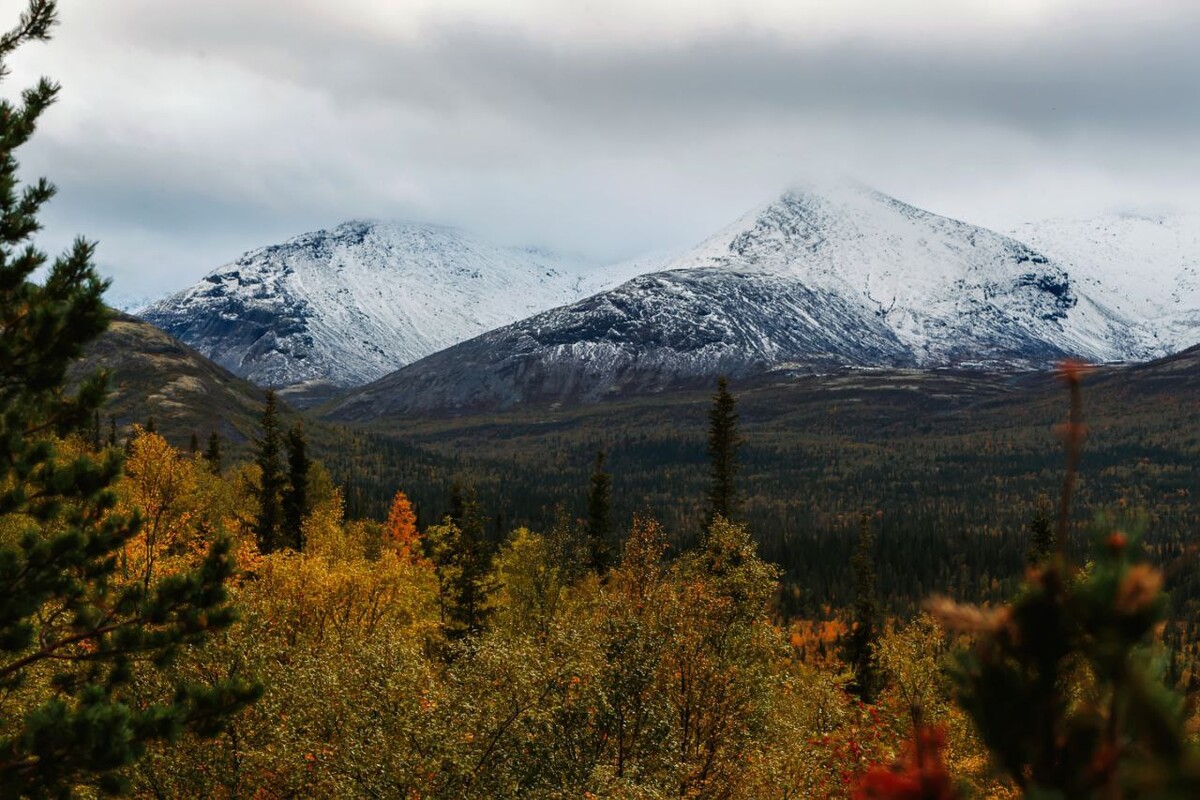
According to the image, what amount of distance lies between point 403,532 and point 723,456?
1202 inches

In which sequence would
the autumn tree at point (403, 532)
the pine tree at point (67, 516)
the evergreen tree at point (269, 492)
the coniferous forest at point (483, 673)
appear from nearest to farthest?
the coniferous forest at point (483, 673) → the pine tree at point (67, 516) → the evergreen tree at point (269, 492) → the autumn tree at point (403, 532)

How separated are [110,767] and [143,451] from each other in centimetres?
4159

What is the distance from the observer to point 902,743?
33219 mm

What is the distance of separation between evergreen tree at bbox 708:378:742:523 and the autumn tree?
24142 mm

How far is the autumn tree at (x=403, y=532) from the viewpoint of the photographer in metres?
72.0

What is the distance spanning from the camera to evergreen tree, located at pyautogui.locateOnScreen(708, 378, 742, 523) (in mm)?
65625

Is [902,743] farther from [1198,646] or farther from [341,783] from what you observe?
[1198,646]

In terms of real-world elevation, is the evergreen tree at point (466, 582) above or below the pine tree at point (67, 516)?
below

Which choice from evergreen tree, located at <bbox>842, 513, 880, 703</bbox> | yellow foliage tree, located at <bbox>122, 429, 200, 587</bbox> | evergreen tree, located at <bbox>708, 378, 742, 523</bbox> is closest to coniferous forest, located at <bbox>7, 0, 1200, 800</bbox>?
yellow foliage tree, located at <bbox>122, 429, 200, 587</bbox>

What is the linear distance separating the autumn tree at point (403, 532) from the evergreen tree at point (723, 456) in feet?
79.2

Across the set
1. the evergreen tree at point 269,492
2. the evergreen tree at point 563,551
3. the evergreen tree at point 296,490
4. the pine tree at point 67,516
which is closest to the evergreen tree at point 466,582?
the evergreen tree at point 563,551

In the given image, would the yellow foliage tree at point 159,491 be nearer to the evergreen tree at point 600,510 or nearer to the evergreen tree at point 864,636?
the evergreen tree at point 600,510

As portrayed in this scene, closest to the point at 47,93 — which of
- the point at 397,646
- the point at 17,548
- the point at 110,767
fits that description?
the point at 17,548

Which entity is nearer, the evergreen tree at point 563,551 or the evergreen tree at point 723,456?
the evergreen tree at point 563,551
